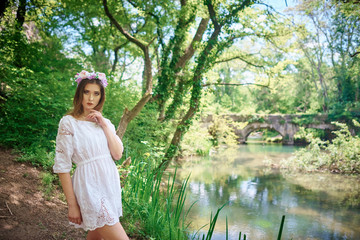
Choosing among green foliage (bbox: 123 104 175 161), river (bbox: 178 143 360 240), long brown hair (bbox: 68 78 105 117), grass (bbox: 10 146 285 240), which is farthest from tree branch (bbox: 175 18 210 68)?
long brown hair (bbox: 68 78 105 117)

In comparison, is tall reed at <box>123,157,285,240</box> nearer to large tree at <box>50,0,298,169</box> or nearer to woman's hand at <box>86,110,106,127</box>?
woman's hand at <box>86,110,106,127</box>

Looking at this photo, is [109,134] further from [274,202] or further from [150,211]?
[274,202]

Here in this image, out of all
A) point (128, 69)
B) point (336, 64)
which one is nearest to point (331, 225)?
point (128, 69)

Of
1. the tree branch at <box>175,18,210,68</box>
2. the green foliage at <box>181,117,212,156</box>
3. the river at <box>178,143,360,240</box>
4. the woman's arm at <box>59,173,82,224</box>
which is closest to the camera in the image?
the woman's arm at <box>59,173,82,224</box>

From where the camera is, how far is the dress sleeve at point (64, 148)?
145 cm

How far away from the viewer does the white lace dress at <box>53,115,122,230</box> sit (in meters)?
1.45

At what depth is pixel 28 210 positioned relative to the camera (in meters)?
2.74

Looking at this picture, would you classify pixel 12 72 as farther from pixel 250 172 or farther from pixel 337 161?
pixel 337 161

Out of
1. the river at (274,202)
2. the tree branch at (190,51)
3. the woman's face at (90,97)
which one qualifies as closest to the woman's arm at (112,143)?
the woman's face at (90,97)

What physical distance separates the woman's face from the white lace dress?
0.11 meters

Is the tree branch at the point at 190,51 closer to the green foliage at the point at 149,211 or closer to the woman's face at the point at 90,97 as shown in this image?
the green foliage at the point at 149,211

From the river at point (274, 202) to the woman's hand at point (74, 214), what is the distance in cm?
284

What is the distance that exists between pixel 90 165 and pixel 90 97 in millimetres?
459

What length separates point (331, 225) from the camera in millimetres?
4695
